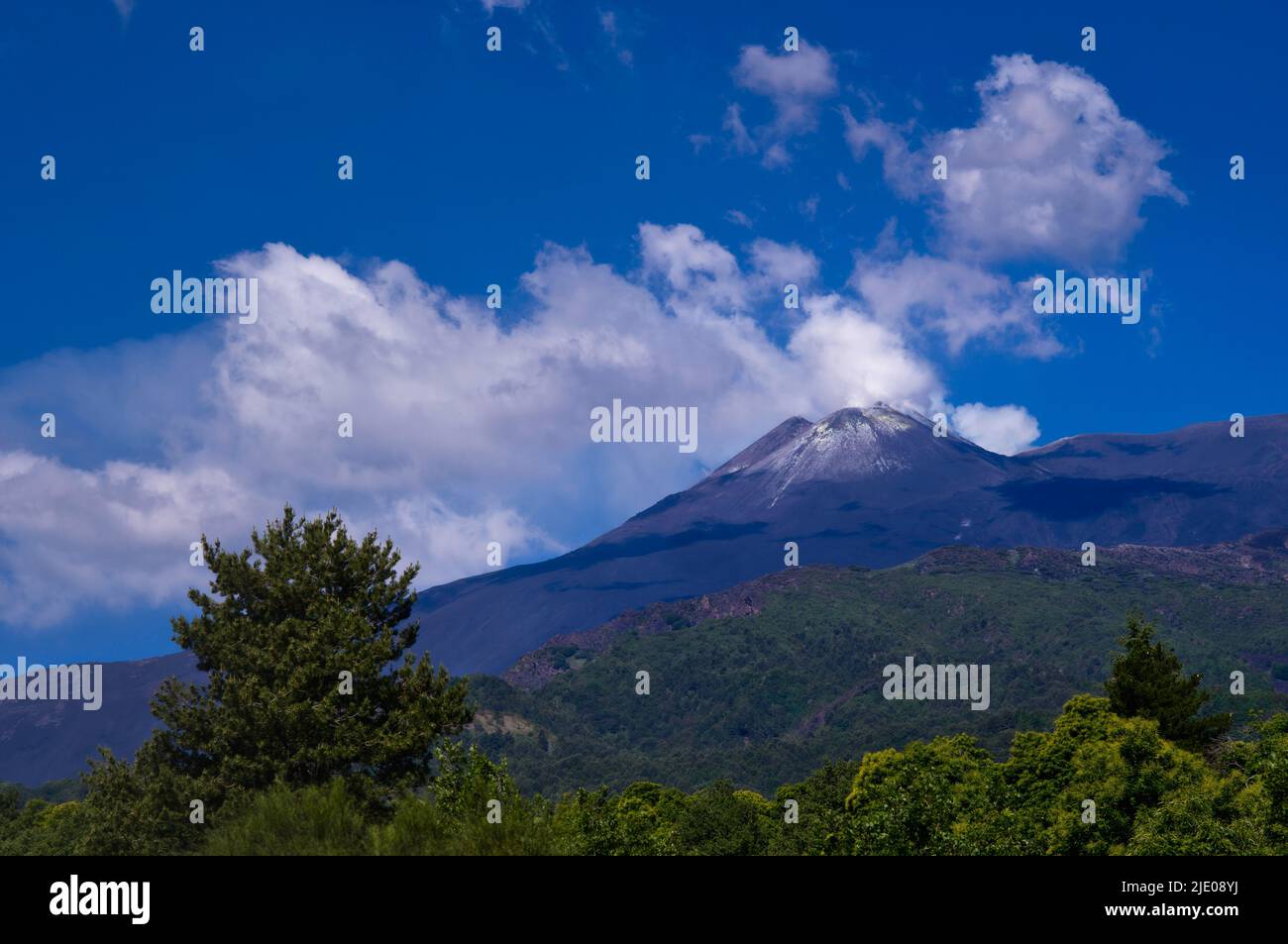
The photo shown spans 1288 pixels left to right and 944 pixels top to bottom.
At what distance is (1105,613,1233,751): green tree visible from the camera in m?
74.8

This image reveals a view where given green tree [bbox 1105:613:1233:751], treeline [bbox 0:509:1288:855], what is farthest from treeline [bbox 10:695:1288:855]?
green tree [bbox 1105:613:1233:751]

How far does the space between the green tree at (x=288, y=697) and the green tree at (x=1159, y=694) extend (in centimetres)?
4492

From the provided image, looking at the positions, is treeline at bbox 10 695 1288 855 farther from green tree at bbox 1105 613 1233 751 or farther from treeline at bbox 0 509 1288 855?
green tree at bbox 1105 613 1233 751

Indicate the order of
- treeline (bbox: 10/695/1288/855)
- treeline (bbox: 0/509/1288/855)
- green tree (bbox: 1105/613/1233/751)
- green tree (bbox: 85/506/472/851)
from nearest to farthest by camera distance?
treeline (bbox: 10/695/1288/855) < treeline (bbox: 0/509/1288/855) < green tree (bbox: 85/506/472/851) < green tree (bbox: 1105/613/1233/751)

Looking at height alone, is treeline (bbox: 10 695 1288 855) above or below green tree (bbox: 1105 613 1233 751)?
below

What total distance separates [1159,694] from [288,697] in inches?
2092

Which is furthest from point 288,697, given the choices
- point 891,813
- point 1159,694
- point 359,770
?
point 1159,694

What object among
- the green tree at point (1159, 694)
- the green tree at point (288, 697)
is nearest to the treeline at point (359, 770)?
the green tree at point (288, 697)

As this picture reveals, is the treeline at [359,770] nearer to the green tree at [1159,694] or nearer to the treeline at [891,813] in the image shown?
the treeline at [891,813]

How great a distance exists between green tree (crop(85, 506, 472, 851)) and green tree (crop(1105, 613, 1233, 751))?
4492 centimetres

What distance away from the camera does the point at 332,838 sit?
3297 cm

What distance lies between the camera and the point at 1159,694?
251ft
